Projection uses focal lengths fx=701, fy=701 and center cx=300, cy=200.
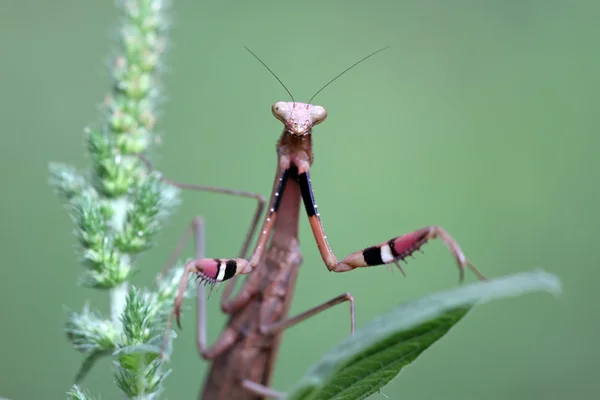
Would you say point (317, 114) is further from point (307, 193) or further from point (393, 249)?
point (393, 249)

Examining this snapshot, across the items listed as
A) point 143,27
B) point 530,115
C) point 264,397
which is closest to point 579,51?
point 530,115

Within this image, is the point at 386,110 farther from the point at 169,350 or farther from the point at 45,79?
the point at 169,350

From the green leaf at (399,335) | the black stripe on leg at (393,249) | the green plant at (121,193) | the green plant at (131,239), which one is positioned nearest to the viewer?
the green leaf at (399,335)

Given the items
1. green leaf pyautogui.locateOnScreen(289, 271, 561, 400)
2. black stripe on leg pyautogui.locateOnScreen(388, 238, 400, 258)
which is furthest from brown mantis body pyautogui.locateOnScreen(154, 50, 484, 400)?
green leaf pyautogui.locateOnScreen(289, 271, 561, 400)

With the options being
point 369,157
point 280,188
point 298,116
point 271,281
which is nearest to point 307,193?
point 280,188

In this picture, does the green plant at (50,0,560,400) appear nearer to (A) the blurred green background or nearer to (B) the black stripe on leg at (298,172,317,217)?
(B) the black stripe on leg at (298,172,317,217)

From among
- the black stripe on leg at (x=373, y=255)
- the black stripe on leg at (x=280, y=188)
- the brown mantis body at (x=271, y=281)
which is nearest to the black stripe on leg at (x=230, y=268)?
the brown mantis body at (x=271, y=281)

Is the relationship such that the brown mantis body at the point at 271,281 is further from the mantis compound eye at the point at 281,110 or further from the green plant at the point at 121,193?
the green plant at the point at 121,193
